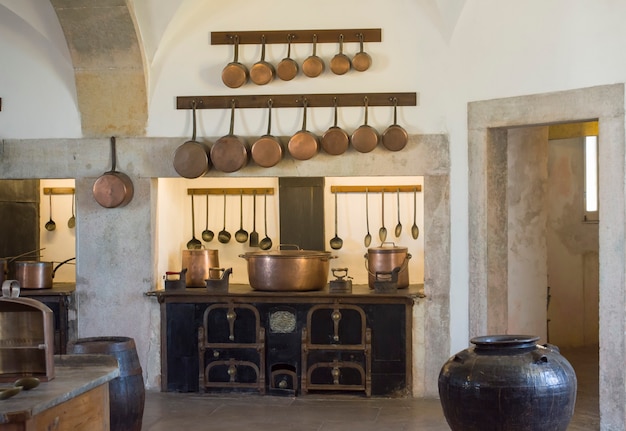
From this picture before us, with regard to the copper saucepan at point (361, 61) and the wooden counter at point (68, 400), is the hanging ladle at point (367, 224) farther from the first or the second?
the wooden counter at point (68, 400)

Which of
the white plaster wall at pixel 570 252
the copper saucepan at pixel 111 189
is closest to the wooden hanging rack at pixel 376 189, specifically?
the white plaster wall at pixel 570 252

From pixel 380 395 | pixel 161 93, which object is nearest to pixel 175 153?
pixel 161 93

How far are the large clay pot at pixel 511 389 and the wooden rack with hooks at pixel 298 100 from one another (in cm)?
255

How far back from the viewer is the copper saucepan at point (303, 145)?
6.75m

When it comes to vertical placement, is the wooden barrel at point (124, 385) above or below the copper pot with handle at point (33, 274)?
below

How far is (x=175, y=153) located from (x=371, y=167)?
1591mm

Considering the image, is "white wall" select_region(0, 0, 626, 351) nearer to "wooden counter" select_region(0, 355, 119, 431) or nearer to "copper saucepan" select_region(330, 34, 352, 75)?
"copper saucepan" select_region(330, 34, 352, 75)

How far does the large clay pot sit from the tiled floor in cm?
118

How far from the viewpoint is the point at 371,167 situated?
6816 millimetres

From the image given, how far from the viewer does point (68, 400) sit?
11.1 feet

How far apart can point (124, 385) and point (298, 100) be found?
288 centimetres

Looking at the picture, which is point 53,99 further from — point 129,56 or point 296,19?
point 296,19

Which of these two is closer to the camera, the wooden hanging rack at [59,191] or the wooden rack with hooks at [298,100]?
the wooden rack with hooks at [298,100]

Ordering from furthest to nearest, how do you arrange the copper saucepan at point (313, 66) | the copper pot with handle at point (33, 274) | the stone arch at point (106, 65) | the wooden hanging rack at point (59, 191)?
the wooden hanging rack at point (59, 191)
the copper pot with handle at point (33, 274)
the copper saucepan at point (313, 66)
the stone arch at point (106, 65)
